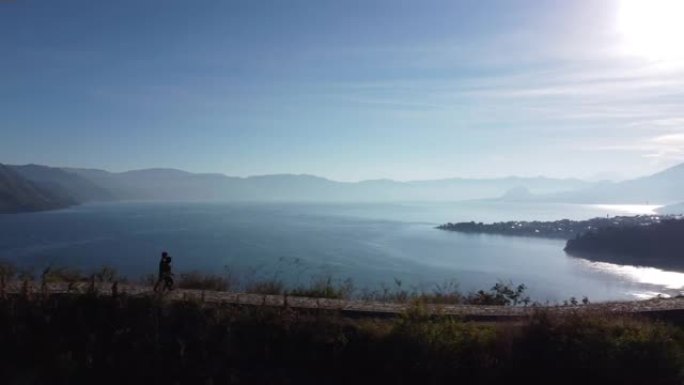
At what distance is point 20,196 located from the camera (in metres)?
93.9

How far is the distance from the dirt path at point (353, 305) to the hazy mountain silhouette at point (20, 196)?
91.3 m

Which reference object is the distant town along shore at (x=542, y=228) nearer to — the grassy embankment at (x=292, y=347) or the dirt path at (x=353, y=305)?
the dirt path at (x=353, y=305)

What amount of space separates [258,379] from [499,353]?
2936mm

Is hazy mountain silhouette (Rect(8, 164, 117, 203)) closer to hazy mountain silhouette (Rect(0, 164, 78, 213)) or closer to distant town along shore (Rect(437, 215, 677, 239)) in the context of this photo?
hazy mountain silhouette (Rect(0, 164, 78, 213))

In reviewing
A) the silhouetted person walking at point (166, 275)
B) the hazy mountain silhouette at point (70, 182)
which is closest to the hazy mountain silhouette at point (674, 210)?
the silhouetted person walking at point (166, 275)

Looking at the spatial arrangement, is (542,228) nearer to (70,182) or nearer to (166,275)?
(166,275)

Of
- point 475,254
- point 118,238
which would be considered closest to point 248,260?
point 118,238

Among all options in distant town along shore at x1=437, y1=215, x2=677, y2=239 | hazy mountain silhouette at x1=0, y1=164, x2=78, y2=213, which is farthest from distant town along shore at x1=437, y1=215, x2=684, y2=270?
hazy mountain silhouette at x1=0, y1=164, x2=78, y2=213

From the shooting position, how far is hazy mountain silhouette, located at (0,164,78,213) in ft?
295

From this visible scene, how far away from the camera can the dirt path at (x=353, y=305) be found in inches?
317

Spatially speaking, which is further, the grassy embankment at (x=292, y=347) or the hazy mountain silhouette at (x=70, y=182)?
the hazy mountain silhouette at (x=70, y=182)

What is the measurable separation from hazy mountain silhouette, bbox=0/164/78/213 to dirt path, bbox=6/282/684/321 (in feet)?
300

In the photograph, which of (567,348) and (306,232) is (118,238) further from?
(567,348)

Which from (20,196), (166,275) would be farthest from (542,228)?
(166,275)
